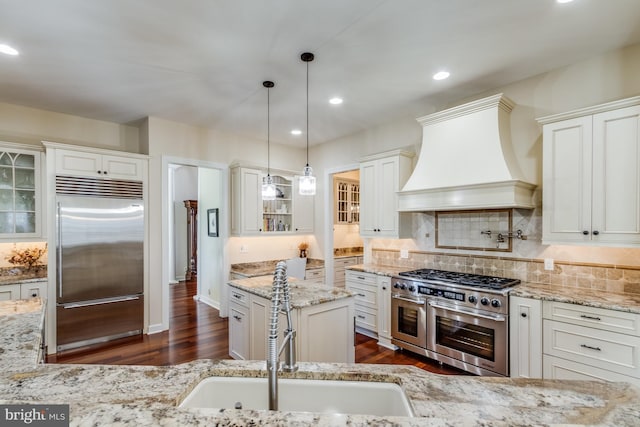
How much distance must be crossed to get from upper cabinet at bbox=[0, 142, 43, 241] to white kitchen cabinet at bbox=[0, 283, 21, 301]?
2.00ft

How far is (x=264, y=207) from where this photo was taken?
5.26m

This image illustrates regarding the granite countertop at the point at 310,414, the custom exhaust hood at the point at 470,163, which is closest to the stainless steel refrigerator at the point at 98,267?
the granite countertop at the point at 310,414

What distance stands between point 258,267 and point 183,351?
5.85 ft

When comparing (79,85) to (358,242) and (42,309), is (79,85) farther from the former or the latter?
(358,242)

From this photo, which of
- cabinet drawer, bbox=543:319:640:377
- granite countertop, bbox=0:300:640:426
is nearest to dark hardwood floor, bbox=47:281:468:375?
cabinet drawer, bbox=543:319:640:377

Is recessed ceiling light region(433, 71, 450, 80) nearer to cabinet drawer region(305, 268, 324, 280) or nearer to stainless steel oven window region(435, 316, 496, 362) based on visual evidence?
stainless steel oven window region(435, 316, 496, 362)

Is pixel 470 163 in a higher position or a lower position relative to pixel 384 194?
higher

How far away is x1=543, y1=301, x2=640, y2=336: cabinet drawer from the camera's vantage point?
225cm

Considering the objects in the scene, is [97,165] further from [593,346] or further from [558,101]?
[593,346]

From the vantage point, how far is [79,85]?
3.24 metres

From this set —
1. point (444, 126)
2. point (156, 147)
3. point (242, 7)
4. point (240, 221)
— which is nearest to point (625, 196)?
point (444, 126)

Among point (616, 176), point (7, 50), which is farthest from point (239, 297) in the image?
point (616, 176)

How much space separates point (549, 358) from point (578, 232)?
109 centimetres

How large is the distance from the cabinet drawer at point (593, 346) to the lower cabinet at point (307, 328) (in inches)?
65.4
